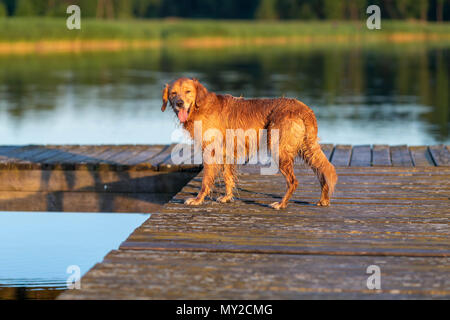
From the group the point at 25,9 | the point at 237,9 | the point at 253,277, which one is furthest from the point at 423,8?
the point at 253,277

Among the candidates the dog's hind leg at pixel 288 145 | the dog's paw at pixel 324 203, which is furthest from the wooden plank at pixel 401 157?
the dog's hind leg at pixel 288 145

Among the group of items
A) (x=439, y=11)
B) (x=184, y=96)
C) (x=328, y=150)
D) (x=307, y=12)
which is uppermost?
(x=307, y=12)

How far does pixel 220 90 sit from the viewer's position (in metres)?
24.5

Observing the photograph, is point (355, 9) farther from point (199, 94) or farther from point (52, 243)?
point (199, 94)

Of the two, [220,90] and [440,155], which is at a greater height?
[220,90]

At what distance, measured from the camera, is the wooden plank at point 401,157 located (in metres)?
8.12

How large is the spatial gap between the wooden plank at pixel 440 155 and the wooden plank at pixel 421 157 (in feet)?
0.19

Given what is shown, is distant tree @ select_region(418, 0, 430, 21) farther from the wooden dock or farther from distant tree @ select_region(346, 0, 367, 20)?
the wooden dock

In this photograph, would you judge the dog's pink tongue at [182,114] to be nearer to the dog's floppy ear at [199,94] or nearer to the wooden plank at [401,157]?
the dog's floppy ear at [199,94]

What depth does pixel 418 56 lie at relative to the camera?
39.7 metres

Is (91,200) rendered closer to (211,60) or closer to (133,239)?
(133,239)

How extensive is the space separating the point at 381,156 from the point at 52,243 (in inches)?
172

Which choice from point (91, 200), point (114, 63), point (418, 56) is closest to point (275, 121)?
point (91, 200)

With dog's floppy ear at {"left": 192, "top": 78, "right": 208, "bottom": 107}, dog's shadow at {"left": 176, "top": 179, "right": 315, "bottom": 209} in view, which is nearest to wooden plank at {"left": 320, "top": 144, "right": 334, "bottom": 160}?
dog's shadow at {"left": 176, "top": 179, "right": 315, "bottom": 209}
